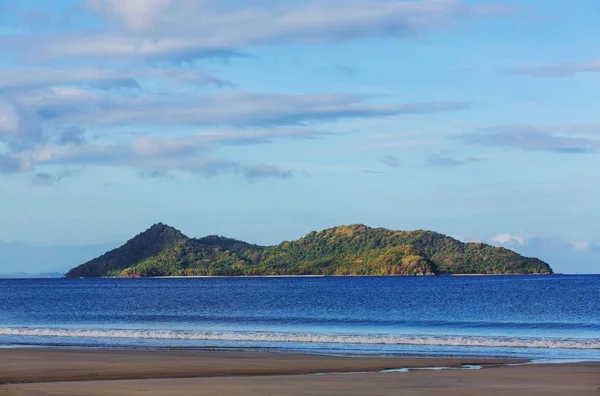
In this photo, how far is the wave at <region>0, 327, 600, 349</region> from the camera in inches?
1634

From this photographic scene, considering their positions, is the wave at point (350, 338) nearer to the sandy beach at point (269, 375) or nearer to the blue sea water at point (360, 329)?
the blue sea water at point (360, 329)

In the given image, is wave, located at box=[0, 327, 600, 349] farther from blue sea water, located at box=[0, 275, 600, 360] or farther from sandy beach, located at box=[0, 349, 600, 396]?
sandy beach, located at box=[0, 349, 600, 396]

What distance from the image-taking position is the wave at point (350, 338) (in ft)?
136

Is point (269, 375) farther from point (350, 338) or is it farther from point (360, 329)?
point (360, 329)

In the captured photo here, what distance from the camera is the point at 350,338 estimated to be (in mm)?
44500

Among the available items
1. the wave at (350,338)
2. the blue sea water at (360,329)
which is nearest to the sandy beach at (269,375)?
the blue sea water at (360,329)

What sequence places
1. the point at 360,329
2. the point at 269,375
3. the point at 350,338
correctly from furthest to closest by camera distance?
the point at 360,329 < the point at 350,338 < the point at 269,375

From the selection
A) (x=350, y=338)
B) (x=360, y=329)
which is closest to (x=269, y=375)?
(x=350, y=338)

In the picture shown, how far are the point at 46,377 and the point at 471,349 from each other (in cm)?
2069

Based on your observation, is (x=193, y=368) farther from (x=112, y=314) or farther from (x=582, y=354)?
(x=112, y=314)

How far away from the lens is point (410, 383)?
24.2 m

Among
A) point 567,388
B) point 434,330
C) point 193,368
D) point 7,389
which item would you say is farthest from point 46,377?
point 434,330

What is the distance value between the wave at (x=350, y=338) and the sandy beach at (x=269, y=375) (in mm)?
9383

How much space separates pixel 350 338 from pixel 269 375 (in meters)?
17.9
